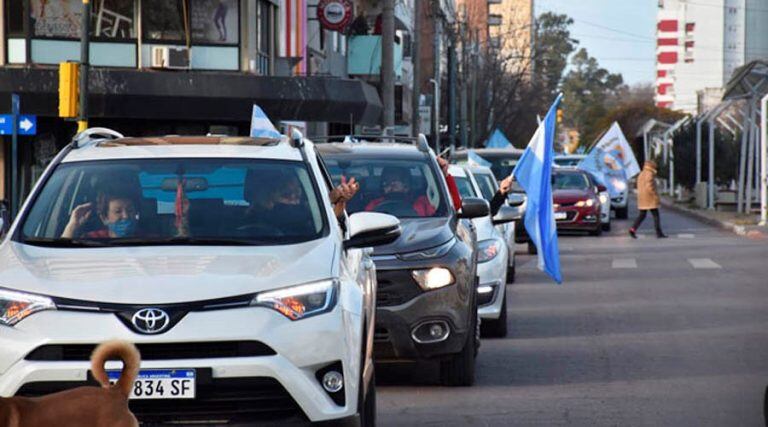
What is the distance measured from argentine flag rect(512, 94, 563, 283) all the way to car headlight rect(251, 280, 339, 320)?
38.1ft

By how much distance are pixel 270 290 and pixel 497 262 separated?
7.44 m

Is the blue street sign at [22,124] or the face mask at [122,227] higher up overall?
the blue street sign at [22,124]

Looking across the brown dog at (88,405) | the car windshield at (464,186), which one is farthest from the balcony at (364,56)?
the brown dog at (88,405)

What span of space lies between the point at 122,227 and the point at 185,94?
2683 cm

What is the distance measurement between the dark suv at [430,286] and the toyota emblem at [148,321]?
3902 millimetres

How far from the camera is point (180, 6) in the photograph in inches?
1383

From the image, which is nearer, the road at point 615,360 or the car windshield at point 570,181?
the road at point 615,360

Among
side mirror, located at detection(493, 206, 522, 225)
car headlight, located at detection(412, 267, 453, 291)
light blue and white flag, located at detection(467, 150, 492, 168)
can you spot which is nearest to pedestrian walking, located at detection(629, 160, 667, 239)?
light blue and white flag, located at detection(467, 150, 492, 168)

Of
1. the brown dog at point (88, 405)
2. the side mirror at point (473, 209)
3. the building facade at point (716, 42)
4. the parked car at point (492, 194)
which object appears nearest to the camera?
the brown dog at point (88, 405)

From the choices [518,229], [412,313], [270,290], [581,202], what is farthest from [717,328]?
[581,202]

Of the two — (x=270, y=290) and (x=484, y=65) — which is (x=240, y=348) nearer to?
(x=270, y=290)

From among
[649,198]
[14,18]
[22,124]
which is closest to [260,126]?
[22,124]

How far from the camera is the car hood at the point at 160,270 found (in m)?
7.05

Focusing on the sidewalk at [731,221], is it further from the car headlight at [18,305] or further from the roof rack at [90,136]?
the car headlight at [18,305]
